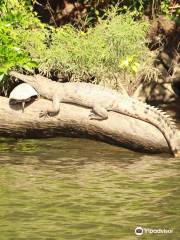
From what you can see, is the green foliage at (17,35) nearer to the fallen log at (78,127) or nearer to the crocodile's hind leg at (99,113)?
the fallen log at (78,127)

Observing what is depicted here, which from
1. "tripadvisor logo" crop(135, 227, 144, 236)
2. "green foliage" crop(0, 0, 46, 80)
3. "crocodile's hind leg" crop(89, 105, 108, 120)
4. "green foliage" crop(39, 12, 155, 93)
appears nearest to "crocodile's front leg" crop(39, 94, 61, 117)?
"crocodile's hind leg" crop(89, 105, 108, 120)

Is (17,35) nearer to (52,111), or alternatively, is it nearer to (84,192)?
(52,111)

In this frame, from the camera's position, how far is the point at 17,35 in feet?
52.6

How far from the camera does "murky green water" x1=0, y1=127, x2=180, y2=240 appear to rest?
8.87 m

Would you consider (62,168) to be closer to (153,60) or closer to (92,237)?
(92,237)

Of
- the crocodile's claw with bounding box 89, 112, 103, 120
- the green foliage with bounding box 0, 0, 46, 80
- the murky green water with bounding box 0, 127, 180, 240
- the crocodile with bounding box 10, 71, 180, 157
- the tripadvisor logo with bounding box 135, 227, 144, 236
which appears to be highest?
the green foliage with bounding box 0, 0, 46, 80

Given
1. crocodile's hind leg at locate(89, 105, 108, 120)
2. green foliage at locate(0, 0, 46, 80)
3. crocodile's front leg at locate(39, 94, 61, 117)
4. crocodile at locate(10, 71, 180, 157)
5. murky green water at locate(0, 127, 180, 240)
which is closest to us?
murky green water at locate(0, 127, 180, 240)

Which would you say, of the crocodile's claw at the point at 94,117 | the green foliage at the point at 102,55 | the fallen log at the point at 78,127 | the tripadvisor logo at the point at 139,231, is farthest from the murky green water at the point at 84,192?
the green foliage at the point at 102,55

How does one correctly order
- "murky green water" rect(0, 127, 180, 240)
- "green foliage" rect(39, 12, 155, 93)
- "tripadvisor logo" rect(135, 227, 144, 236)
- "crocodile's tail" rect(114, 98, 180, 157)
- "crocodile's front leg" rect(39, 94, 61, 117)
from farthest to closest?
"green foliage" rect(39, 12, 155, 93) < "crocodile's front leg" rect(39, 94, 61, 117) < "crocodile's tail" rect(114, 98, 180, 157) < "murky green water" rect(0, 127, 180, 240) < "tripadvisor logo" rect(135, 227, 144, 236)

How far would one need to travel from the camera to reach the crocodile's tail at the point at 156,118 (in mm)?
12641

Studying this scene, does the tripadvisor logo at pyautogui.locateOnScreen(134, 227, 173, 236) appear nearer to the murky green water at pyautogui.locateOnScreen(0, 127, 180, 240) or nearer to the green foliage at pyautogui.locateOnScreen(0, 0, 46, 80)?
the murky green water at pyautogui.locateOnScreen(0, 127, 180, 240)

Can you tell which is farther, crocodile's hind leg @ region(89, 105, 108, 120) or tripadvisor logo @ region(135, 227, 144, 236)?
crocodile's hind leg @ region(89, 105, 108, 120)

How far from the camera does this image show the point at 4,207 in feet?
31.7

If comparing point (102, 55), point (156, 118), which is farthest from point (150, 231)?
point (102, 55)
